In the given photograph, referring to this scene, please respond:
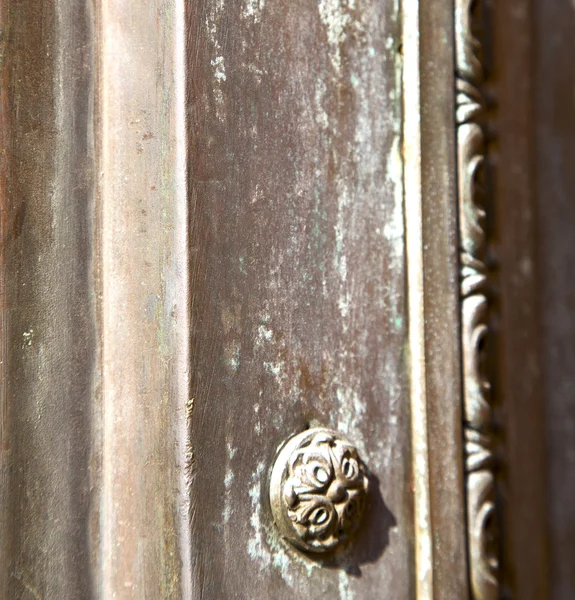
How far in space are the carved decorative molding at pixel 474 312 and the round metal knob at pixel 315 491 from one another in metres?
0.17

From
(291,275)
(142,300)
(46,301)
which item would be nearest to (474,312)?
(291,275)

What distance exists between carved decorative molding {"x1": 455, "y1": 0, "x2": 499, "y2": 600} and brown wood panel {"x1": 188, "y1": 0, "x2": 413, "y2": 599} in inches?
3.2

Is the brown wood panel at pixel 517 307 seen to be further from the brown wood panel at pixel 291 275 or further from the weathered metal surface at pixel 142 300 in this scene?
the weathered metal surface at pixel 142 300

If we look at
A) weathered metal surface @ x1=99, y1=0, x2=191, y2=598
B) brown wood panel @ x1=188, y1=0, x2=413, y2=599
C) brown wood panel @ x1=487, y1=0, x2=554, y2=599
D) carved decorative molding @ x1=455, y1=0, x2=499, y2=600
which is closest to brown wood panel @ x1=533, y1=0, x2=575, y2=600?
brown wood panel @ x1=487, y1=0, x2=554, y2=599

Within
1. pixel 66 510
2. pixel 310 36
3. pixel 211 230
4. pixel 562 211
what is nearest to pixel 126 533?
pixel 66 510

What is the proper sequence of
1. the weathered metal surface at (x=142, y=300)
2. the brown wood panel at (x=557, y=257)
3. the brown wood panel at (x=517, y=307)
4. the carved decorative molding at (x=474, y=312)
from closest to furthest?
the weathered metal surface at (x=142, y=300) < the carved decorative molding at (x=474, y=312) < the brown wood panel at (x=517, y=307) < the brown wood panel at (x=557, y=257)

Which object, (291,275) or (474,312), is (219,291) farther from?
(474,312)

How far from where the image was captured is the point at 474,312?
0.77 meters

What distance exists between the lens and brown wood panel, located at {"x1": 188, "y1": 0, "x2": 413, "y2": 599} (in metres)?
0.64

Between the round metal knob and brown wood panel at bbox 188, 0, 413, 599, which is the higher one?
brown wood panel at bbox 188, 0, 413, 599

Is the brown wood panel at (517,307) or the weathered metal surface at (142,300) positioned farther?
the brown wood panel at (517,307)

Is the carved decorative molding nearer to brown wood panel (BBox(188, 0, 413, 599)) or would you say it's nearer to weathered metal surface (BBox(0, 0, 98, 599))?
brown wood panel (BBox(188, 0, 413, 599))

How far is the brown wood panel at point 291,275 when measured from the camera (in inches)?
25.3

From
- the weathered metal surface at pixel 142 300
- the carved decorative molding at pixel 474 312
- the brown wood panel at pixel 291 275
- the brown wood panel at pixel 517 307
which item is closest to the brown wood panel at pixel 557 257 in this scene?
the brown wood panel at pixel 517 307
